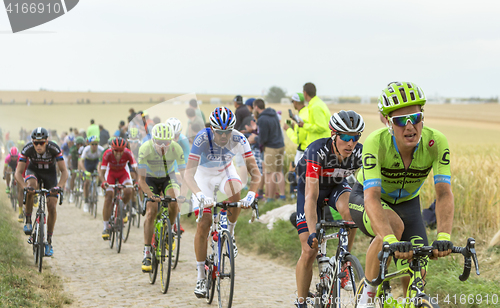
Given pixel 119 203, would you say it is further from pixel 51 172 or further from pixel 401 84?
pixel 401 84

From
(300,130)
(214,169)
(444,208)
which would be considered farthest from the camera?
(300,130)

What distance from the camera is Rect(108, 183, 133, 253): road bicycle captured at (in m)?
10.2

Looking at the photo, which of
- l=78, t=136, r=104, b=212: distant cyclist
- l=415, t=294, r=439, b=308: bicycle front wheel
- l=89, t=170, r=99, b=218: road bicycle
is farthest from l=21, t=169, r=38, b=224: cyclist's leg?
l=415, t=294, r=439, b=308: bicycle front wheel

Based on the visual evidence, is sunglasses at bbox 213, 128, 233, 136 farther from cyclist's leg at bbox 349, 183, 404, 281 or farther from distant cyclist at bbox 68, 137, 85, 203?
distant cyclist at bbox 68, 137, 85, 203

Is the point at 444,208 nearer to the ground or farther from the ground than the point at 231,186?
farther from the ground

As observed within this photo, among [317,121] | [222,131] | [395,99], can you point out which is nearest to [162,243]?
[222,131]

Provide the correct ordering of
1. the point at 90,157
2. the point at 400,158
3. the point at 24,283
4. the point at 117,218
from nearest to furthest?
the point at 400,158, the point at 24,283, the point at 117,218, the point at 90,157

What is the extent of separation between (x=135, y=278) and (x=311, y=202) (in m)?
4.41

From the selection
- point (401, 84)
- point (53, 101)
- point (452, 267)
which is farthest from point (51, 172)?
point (53, 101)

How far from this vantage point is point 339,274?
14.3 feet

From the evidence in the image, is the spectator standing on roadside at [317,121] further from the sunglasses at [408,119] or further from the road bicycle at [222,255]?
the sunglasses at [408,119]

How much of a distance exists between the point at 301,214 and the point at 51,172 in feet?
19.7

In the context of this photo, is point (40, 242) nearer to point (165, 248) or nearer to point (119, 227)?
point (119, 227)

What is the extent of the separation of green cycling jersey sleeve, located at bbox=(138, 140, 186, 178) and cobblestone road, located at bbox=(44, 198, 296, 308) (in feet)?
5.55
